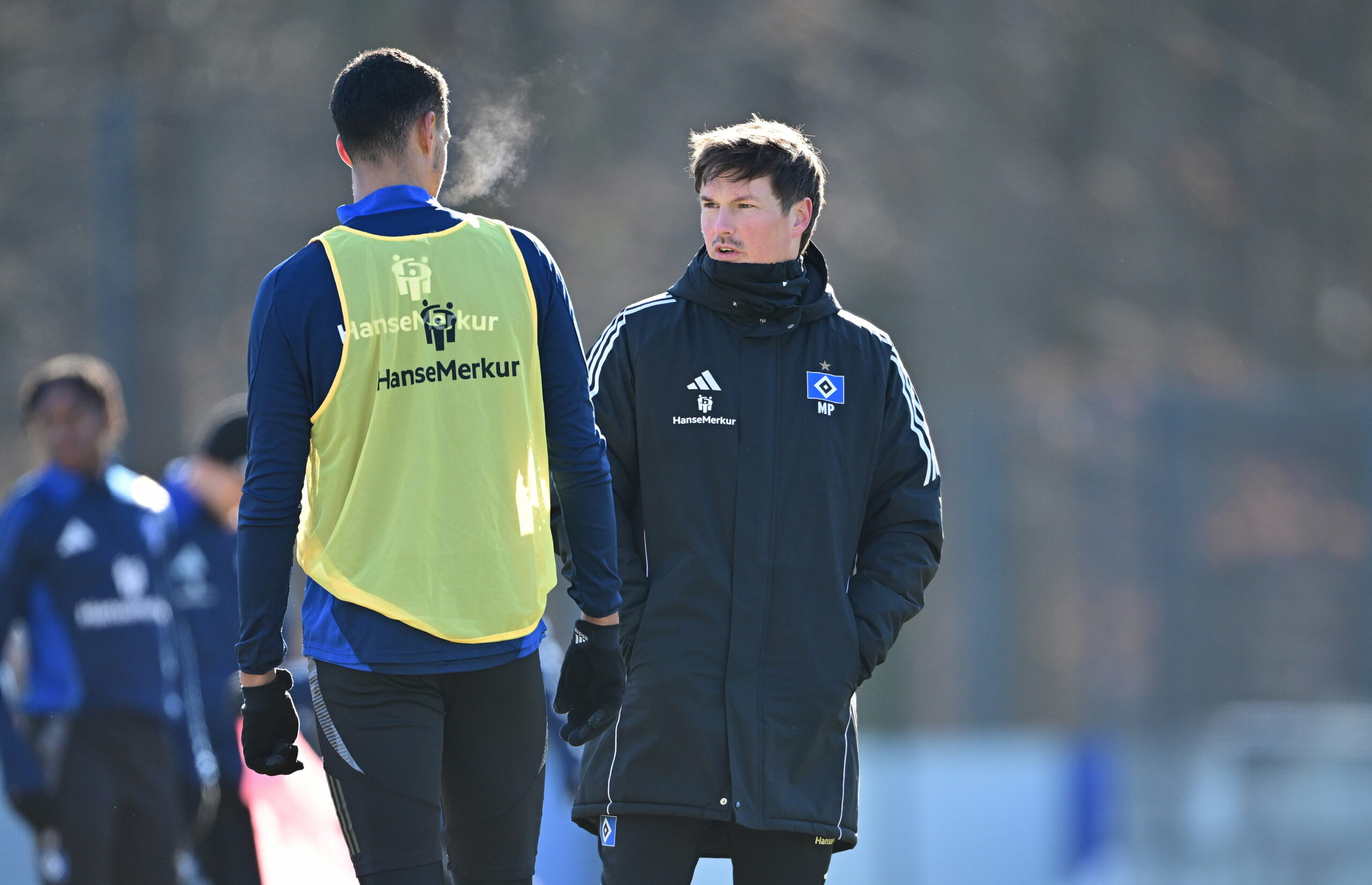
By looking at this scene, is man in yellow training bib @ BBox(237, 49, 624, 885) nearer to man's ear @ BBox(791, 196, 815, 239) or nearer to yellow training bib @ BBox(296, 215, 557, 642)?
yellow training bib @ BBox(296, 215, 557, 642)

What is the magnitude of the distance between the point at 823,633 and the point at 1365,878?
18.4ft

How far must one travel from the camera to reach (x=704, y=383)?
12.4ft

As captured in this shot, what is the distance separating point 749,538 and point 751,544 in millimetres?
12

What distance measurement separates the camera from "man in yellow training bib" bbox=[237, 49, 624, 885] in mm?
3154

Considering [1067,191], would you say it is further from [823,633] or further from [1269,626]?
[823,633]

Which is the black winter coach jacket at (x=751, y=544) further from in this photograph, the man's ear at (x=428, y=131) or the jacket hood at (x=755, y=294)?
the man's ear at (x=428, y=131)

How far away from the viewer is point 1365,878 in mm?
8328

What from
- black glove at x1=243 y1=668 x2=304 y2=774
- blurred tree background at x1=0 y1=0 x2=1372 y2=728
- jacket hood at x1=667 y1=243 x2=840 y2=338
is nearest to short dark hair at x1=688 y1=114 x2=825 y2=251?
jacket hood at x1=667 y1=243 x2=840 y2=338

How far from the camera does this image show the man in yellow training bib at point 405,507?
315 cm

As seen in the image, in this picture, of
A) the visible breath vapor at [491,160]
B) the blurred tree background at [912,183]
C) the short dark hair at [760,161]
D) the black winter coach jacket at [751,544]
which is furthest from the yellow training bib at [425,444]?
the blurred tree background at [912,183]

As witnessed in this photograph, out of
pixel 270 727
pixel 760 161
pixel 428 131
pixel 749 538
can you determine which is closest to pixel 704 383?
pixel 749 538

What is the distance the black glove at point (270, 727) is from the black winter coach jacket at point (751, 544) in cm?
71

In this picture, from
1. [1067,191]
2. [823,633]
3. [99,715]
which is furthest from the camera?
[1067,191]

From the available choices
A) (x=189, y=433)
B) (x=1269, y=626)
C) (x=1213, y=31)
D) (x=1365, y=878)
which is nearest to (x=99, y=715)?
(x=1365, y=878)
